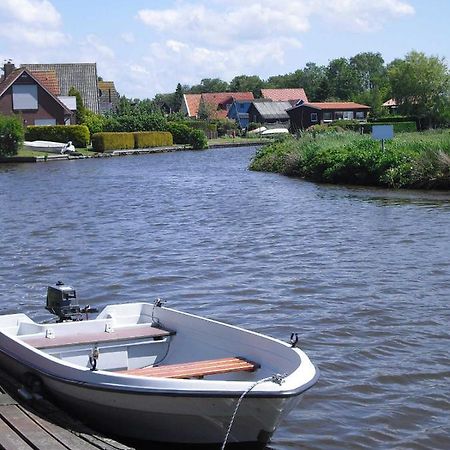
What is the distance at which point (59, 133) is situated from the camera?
226 ft

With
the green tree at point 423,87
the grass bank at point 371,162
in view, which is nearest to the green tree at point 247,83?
the green tree at point 423,87

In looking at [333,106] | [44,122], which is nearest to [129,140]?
[44,122]

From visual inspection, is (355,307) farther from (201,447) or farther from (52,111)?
(52,111)

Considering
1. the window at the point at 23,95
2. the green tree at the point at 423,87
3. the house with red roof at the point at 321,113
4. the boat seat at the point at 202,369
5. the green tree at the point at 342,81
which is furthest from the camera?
the green tree at the point at 342,81

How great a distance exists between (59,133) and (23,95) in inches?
266

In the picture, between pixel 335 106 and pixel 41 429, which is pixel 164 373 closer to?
pixel 41 429

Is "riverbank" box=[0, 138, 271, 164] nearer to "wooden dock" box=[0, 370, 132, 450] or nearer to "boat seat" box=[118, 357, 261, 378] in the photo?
"wooden dock" box=[0, 370, 132, 450]

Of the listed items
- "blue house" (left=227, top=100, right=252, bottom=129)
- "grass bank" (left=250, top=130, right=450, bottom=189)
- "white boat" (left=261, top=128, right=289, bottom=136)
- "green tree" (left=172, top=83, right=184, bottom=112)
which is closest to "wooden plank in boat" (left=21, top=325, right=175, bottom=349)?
"grass bank" (left=250, top=130, right=450, bottom=189)

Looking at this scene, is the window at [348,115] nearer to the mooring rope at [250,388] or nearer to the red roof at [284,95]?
the red roof at [284,95]

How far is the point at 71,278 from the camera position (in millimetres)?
17188

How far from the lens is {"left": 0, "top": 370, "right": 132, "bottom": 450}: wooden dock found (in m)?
7.19

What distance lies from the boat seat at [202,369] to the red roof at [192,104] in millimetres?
117252

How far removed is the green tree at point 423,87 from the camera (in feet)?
269

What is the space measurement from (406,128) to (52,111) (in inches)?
1190
